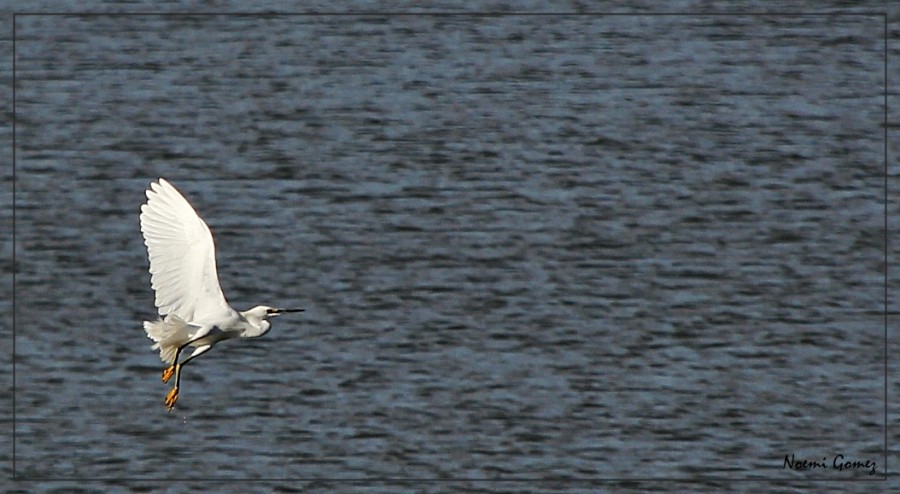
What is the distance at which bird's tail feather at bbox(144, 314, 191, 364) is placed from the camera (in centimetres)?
800

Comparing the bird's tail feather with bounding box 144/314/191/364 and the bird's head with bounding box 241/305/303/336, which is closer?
the bird's tail feather with bounding box 144/314/191/364

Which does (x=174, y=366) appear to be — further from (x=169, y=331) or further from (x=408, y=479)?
(x=408, y=479)

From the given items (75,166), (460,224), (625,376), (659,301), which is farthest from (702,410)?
(75,166)

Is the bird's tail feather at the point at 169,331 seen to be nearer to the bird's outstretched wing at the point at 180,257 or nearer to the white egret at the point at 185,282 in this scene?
the white egret at the point at 185,282

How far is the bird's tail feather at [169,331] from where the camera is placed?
800 centimetres

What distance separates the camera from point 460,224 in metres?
11.9

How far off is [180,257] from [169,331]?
1.49 feet

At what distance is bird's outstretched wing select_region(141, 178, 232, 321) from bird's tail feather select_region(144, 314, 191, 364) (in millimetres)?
162

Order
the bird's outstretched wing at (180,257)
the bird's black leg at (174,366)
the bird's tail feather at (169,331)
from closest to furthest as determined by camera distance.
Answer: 1. the bird's tail feather at (169,331)
2. the bird's black leg at (174,366)
3. the bird's outstretched wing at (180,257)


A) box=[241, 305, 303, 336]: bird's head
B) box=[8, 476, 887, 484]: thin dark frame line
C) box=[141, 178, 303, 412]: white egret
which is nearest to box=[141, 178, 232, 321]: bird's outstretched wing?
box=[141, 178, 303, 412]: white egret

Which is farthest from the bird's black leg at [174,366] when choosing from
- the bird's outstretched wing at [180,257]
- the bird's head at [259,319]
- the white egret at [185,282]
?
the bird's head at [259,319]

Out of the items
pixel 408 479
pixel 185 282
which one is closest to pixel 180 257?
pixel 185 282

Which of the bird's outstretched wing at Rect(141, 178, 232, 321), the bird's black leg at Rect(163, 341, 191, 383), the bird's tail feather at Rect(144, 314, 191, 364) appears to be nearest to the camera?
the bird's tail feather at Rect(144, 314, 191, 364)

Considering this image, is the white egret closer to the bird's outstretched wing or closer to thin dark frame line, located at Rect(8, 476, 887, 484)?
the bird's outstretched wing
